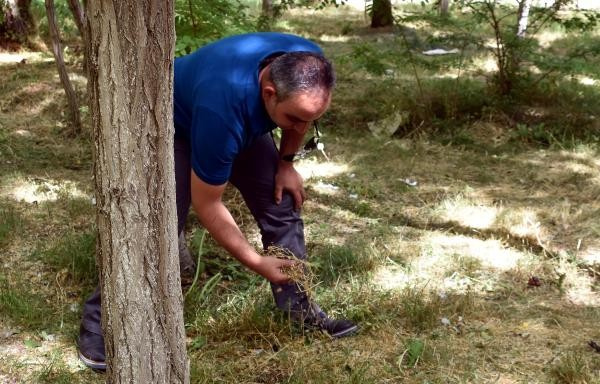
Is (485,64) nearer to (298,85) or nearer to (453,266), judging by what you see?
(453,266)

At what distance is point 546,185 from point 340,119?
93.4 inches

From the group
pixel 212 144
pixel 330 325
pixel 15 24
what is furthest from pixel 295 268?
pixel 15 24

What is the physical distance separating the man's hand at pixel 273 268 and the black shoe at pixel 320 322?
1.27 ft

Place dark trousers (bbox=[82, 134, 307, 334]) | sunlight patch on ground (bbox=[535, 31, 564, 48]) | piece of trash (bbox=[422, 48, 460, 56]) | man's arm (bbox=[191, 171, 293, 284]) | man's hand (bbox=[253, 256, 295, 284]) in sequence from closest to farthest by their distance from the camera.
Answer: man's arm (bbox=[191, 171, 293, 284])
man's hand (bbox=[253, 256, 295, 284])
dark trousers (bbox=[82, 134, 307, 334])
piece of trash (bbox=[422, 48, 460, 56])
sunlight patch on ground (bbox=[535, 31, 564, 48])

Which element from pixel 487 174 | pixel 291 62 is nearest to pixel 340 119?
pixel 487 174

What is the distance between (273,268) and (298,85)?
0.83 metres

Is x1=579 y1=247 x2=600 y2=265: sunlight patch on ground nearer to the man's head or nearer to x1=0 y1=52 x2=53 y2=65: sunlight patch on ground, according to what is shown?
the man's head

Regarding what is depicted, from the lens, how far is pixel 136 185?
1977mm

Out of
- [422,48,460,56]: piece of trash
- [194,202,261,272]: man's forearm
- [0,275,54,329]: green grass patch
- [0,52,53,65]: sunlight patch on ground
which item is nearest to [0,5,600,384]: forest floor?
[0,275,54,329]: green grass patch

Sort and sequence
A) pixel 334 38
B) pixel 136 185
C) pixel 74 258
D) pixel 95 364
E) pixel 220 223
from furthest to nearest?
pixel 334 38, pixel 74 258, pixel 95 364, pixel 220 223, pixel 136 185

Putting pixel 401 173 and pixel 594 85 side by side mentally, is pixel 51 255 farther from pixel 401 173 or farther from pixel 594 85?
pixel 594 85

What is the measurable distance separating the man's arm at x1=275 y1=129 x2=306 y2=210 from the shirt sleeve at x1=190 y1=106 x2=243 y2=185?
0.55 metres

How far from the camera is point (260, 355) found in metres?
3.15

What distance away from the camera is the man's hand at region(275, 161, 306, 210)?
316 centimetres
